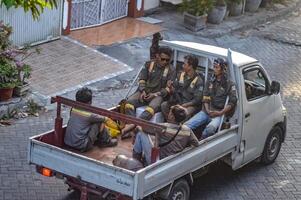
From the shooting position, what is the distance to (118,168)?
Answer: 8148 millimetres

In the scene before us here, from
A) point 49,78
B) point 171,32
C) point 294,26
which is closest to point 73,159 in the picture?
point 49,78

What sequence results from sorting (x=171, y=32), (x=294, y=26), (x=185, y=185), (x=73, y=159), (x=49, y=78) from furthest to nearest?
(x=294, y=26) → (x=171, y=32) → (x=49, y=78) → (x=185, y=185) → (x=73, y=159)

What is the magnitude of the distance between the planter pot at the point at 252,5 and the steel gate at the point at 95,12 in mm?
4056

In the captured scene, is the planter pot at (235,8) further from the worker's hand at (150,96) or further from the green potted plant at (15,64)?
the worker's hand at (150,96)

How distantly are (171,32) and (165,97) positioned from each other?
7887 mm

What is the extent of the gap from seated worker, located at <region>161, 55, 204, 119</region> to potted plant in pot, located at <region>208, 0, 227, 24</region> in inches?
352

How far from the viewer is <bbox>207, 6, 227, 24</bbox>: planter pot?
1895 centimetres

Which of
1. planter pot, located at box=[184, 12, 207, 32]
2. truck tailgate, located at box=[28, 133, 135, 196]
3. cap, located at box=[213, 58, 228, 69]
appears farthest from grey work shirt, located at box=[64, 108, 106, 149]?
planter pot, located at box=[184, 12, 207, 32]

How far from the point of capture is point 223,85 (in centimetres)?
1002

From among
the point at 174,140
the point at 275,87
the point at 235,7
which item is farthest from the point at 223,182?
the point at 235,7

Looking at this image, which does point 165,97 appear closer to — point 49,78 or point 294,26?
point 49,78

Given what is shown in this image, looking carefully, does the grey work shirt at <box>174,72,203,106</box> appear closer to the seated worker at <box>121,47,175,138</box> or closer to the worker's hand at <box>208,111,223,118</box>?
the seated worker at <box>121,47,175,138</box>

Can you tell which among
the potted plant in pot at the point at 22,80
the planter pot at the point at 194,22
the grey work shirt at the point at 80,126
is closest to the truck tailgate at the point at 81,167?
the grey work shirt at the point at 80,126

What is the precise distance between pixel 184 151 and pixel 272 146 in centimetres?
277
